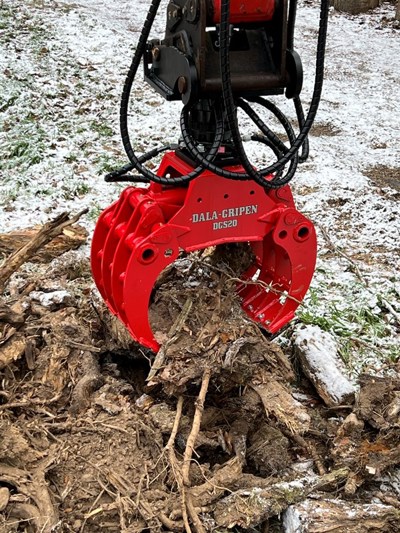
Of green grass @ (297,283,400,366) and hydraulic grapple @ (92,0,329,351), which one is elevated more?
hydraulic grapple @ (92,0,329,351)

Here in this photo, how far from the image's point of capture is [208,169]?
2.24 meters

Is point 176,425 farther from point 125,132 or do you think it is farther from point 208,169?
point 125,132

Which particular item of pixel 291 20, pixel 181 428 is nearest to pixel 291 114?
pixel 291 20

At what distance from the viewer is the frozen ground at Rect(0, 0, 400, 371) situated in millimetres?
3658

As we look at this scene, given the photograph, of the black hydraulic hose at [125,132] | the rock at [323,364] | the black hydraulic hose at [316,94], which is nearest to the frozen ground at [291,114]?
the rock at [323,364]

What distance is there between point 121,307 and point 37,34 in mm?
5816

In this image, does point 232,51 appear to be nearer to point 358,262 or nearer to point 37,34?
point 358,262

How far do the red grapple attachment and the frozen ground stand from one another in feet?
2.42

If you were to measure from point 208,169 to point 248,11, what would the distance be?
0.54 m

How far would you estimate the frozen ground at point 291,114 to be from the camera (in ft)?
12.0

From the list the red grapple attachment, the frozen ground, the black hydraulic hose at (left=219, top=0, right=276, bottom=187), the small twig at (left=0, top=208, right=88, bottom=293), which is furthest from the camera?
the frozen ground

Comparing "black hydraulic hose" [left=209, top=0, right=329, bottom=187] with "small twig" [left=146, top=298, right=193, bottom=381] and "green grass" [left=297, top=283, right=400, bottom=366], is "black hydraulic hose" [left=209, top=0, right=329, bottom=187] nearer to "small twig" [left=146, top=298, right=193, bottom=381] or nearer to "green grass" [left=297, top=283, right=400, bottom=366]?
"small twig" [left=146, top=298, right=193, bottom=381]

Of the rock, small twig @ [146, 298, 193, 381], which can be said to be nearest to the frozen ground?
the rock

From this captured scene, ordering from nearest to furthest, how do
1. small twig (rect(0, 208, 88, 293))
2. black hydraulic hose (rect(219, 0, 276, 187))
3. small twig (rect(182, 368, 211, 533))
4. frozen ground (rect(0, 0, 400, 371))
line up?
1. black hydraulic hose (rect(219, 0, 276, 187))
2. small twig (rect(182, 368, 211, 533))
3. small twig (rect(0, 208, 88, 293))
4. frozen ground (rect(0, 0, 400, 371))
